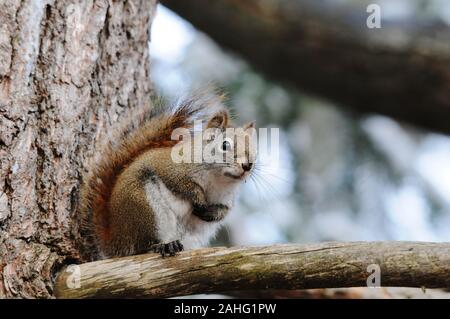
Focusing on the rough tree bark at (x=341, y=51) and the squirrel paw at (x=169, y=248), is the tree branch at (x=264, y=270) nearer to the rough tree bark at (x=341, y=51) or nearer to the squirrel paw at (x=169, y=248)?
the squirrel paw at (x=169, y=248)

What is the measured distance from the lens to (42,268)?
6.66 feet

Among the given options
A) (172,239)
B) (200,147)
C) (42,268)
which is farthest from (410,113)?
(42,268)

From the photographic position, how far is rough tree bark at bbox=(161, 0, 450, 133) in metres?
3.44

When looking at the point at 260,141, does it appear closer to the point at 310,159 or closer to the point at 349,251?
the point at 349,251

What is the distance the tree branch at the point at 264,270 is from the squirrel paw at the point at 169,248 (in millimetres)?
30

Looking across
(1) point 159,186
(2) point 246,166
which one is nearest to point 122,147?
(1) point 159,186

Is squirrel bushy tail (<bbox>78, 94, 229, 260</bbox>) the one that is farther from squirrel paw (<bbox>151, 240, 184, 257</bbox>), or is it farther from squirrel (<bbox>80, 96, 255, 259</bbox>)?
squirrel paw (<bbox>151, 240, 184, 257</bbox>)

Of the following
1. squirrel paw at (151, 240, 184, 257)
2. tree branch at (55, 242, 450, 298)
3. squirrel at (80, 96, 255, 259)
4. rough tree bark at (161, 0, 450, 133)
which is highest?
rough tree bark at (161, 0, 450, 133)

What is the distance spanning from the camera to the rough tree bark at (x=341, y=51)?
3.44 m

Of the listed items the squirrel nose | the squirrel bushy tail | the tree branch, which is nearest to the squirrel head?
the squirrel nose

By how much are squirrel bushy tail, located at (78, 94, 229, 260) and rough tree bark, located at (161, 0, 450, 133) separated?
1.18 m

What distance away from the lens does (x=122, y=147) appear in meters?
2.42

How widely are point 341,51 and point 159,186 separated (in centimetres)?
167
